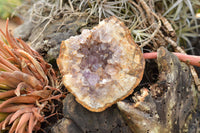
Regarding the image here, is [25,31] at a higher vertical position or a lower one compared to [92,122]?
higher

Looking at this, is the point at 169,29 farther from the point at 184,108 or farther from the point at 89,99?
the point at 89,99

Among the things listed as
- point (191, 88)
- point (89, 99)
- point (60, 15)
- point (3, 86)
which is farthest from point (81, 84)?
point (60, 15)

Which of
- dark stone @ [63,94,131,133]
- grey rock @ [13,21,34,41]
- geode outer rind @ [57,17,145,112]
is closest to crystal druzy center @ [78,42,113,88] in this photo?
geode outer rind @ [57,17,145,112]

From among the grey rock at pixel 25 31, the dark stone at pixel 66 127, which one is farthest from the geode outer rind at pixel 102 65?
the grey rock at pixel 25 31

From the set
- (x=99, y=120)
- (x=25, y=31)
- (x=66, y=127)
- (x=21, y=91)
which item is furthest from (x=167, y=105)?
(x=25, y=31)

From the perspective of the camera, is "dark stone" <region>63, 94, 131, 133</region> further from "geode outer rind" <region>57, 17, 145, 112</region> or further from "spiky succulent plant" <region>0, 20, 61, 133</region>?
"spiky succulent plant" <region>0, 20, 61, 133</region>

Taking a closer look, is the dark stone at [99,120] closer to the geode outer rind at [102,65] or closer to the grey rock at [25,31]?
the geode outer rind at [102,65]

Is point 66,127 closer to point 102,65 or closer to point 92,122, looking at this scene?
point 92,122

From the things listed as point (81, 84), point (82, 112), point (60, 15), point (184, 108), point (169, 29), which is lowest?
point (184, 108)
